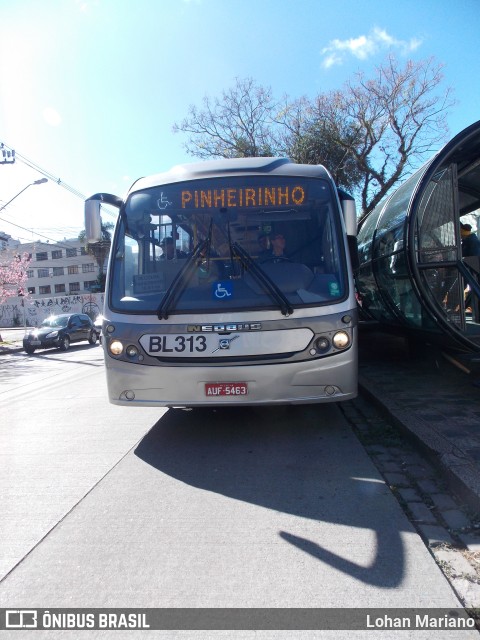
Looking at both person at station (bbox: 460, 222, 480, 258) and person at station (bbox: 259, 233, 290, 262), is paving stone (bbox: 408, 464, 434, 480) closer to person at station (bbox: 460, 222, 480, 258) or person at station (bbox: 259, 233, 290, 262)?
person at station (bbox: 259, 233, 290, 262)

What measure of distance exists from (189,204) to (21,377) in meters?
9.76

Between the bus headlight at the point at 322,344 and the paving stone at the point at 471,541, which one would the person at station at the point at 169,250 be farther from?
the paving stone at the point at 471,541

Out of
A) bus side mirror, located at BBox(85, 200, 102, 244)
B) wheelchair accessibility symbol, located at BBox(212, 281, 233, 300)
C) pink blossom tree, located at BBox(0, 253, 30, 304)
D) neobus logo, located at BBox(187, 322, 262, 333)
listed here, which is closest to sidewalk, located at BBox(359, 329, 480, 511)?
neobus logo, located at BBox(187, 322, 262, 333)

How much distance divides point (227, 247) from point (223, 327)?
89cm

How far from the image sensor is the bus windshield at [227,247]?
16.0 feet

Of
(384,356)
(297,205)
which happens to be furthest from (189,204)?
(384,356)

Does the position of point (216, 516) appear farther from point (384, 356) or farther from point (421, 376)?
point (384, 356)

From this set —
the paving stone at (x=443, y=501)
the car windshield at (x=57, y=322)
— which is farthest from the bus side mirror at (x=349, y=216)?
the car windshield at (x=57, y=322)

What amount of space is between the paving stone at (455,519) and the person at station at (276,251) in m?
2.79

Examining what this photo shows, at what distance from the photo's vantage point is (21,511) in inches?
150

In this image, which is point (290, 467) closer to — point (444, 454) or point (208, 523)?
point (208, 523)

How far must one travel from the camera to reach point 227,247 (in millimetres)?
5055

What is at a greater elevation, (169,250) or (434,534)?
(169,250)

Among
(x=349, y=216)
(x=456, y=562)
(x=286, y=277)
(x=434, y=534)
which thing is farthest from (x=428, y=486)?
(x=349, y=216)
